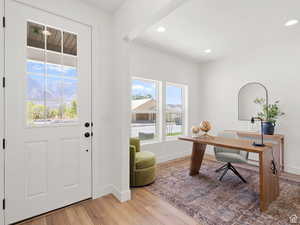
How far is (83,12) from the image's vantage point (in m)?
2.12

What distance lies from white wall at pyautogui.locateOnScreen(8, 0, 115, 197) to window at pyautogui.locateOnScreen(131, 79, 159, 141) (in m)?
1.17

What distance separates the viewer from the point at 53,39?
1943 millimetres

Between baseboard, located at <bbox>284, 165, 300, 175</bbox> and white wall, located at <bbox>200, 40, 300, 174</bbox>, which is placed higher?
white wall, located at <bbox>200, 40, 300, 174</bbox>

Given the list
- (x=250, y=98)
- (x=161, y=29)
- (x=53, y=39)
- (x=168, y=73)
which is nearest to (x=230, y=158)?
(x=250, y=98)

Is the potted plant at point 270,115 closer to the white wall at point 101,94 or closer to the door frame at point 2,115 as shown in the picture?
the white wall at point 101,94

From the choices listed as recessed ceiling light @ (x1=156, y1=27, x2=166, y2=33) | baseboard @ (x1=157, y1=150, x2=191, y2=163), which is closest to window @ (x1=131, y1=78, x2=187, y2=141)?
baseboard @ (x1=157, y1=150, x2=191, y2=163)

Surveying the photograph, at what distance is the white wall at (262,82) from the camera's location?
3.16m

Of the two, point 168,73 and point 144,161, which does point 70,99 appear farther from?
point 168,73

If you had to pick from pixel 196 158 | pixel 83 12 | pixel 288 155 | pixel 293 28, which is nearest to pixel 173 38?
pixel 83 12

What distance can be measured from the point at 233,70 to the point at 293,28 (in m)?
1.39

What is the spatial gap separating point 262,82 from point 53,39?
13.6 ft

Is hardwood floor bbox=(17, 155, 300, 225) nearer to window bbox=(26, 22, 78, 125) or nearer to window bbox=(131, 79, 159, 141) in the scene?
window bbox=(26, 22, 78, 125)

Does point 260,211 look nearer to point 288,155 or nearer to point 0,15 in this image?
point 288,155

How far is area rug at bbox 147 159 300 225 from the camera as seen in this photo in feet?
5.98
